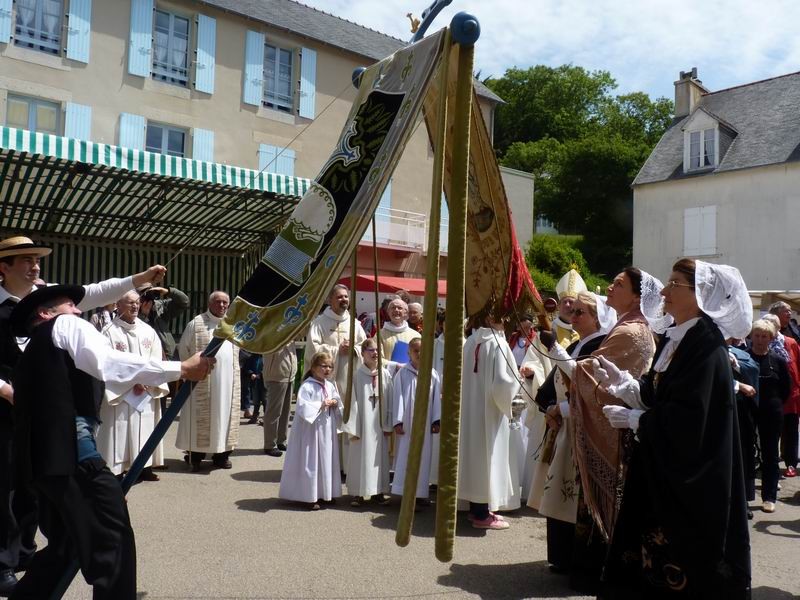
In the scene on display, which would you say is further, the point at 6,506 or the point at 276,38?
the point at 276,38

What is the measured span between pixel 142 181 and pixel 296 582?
778 cm

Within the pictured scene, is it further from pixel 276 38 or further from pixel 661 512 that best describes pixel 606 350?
pixel 276 38

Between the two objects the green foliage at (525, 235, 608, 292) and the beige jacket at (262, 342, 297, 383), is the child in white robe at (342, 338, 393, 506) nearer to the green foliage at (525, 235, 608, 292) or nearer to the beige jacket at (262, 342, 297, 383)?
the beige jacket at (262, 342, 297, 383)

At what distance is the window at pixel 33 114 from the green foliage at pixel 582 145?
22782 mm

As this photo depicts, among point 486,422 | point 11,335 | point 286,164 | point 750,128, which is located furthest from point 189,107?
point 750,128

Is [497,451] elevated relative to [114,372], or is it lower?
lower

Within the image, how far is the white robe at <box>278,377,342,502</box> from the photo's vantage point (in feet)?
20.2

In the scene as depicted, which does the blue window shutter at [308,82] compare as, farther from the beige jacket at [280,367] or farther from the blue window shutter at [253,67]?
the beige jacket at [280,367]

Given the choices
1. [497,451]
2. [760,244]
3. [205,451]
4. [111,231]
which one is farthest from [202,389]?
[760,244]

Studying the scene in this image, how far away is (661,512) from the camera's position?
3.27 meters

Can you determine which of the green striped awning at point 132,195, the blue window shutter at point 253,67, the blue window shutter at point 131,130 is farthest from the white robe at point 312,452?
the blue window shutter at point 253,67

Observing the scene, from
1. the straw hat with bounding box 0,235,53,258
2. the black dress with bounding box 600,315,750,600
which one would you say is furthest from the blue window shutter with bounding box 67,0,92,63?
the black dress with bounding box 600,315,750,600

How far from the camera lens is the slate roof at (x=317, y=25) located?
18.3 metres

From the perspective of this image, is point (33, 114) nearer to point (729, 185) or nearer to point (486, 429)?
point (486, 429)
